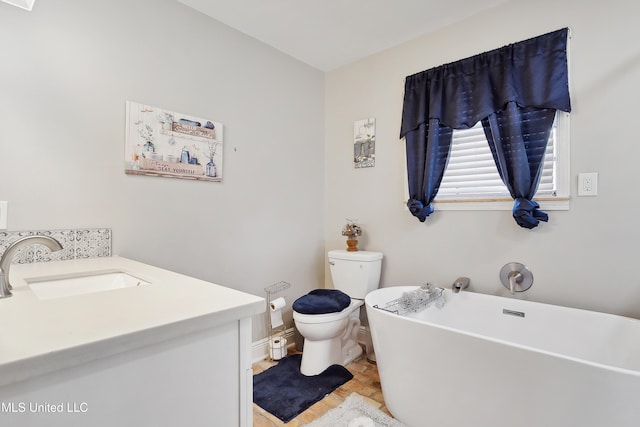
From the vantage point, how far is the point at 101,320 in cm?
66

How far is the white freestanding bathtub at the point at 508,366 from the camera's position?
1.14 metres

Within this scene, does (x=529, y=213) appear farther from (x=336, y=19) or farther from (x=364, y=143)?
(x=336, y=19)

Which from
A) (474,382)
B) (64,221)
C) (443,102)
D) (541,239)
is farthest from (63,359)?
(443,102)

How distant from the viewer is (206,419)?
73 cm

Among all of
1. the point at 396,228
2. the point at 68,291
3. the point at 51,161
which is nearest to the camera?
the point at 68,291

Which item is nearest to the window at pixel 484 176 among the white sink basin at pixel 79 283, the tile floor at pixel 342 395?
the tile floor at pixel 342 395

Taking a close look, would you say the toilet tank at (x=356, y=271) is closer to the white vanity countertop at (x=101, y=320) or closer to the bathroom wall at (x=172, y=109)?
the bathroom wall at (x=172, y=109)

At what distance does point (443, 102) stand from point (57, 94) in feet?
7.62

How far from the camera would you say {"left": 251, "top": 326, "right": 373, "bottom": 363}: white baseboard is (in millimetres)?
2436

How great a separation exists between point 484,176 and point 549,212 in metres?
0.45

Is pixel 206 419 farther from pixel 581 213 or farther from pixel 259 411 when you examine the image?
pixel 581 213

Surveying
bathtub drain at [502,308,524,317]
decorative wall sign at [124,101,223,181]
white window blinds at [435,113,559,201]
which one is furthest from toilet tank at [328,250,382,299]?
decorative wall sign at [124,101,223,181]

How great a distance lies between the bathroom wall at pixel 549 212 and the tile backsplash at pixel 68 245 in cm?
188

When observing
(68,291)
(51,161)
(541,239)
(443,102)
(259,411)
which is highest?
(443,102)
